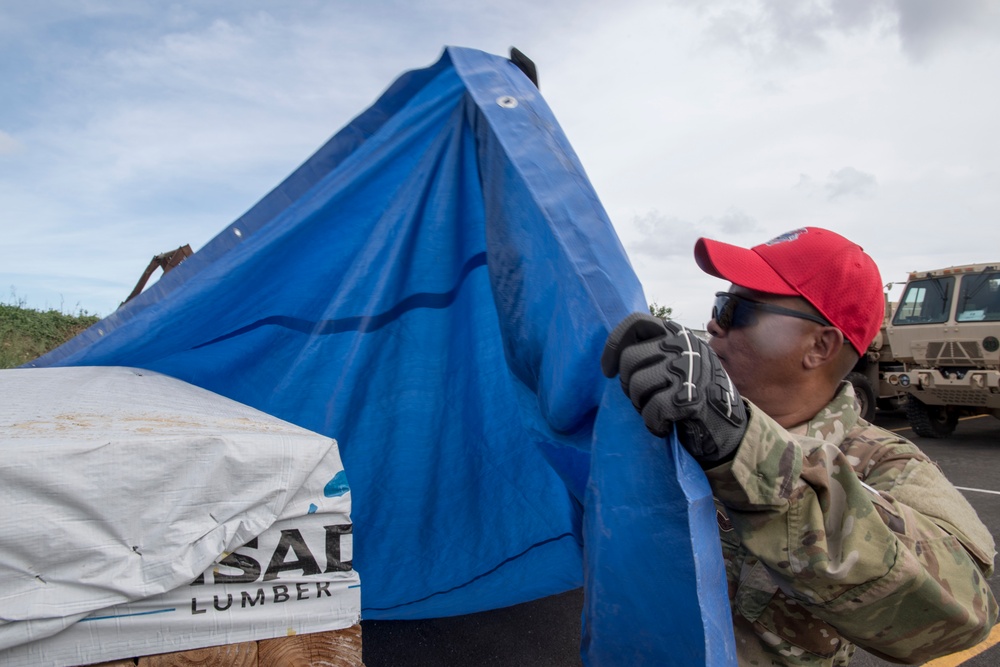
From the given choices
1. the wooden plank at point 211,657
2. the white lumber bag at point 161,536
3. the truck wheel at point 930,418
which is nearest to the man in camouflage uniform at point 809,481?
the white lumber bag at point 161,536

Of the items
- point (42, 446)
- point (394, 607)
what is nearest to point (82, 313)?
point (394, 607)

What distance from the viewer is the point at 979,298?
29.0 feet

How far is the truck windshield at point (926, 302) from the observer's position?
30.1 ft

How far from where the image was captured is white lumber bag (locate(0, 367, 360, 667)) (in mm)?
1062

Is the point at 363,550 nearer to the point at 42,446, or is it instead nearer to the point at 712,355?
the point at 42,446

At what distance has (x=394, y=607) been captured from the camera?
271cm

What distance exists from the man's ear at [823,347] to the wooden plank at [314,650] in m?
1.13

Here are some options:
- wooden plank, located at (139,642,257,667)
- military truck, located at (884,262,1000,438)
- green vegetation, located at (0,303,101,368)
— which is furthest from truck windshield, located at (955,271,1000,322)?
green vegetation, located at (0,303,101,368)

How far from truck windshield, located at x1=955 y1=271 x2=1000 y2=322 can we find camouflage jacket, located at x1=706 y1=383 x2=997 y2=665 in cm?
905

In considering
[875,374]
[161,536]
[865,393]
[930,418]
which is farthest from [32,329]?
[930,418]

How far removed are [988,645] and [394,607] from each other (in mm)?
2948

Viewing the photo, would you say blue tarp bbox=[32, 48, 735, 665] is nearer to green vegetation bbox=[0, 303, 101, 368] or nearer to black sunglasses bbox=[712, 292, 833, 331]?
black sunglasses bbox=[712, 292, 833, 331]

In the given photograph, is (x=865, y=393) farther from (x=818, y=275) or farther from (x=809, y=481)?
(x=809, y=481)

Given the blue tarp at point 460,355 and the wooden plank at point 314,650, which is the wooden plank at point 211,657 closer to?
the wooden plank at point 314,650
